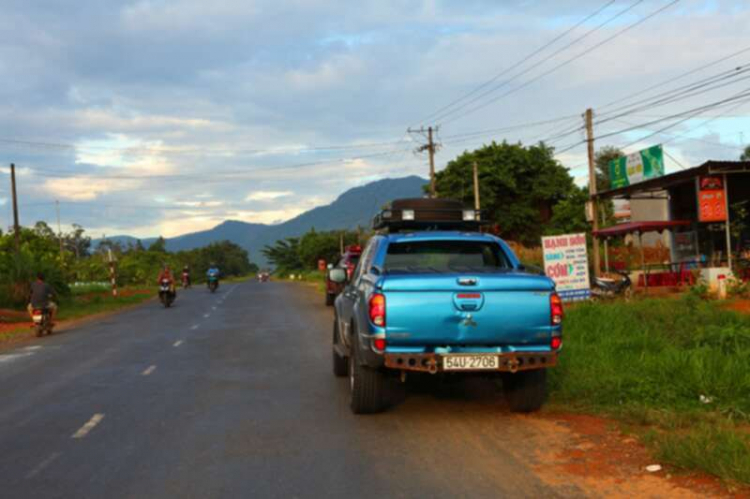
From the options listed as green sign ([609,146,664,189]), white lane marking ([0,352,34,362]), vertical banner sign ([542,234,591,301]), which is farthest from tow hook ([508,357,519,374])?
green sign ([609,146,664,189])

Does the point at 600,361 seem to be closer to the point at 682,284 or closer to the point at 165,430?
the point at 165,430

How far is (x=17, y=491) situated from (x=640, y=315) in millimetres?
11156

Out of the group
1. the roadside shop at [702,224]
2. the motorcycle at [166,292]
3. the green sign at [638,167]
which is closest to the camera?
the roadside shop at [702,224]

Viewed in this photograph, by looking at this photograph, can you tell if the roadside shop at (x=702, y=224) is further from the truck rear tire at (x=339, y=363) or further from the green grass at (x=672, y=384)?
the truck rear tire at (x=339, y=363)

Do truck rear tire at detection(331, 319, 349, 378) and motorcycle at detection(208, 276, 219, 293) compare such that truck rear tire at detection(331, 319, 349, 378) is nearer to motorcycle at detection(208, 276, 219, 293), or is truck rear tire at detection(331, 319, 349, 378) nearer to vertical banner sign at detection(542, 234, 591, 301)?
vertical banner sign at detection(542, 234, 591, 301)

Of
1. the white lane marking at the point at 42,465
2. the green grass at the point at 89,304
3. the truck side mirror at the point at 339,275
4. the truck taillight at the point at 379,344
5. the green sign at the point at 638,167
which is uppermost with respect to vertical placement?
the green sign at the point at 638,167

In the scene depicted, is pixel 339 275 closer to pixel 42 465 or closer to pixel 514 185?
pixel 42 465

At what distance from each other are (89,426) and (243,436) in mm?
1815

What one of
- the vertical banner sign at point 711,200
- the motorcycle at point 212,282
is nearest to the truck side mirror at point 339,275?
the vertical banner sign at point 711,200

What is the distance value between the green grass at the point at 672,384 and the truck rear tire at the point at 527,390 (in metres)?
0.48

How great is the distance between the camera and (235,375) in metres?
10.7

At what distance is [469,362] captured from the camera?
22.0 ft

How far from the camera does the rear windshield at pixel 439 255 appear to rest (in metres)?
8.45

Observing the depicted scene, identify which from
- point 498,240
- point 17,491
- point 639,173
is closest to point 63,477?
point 17,491
